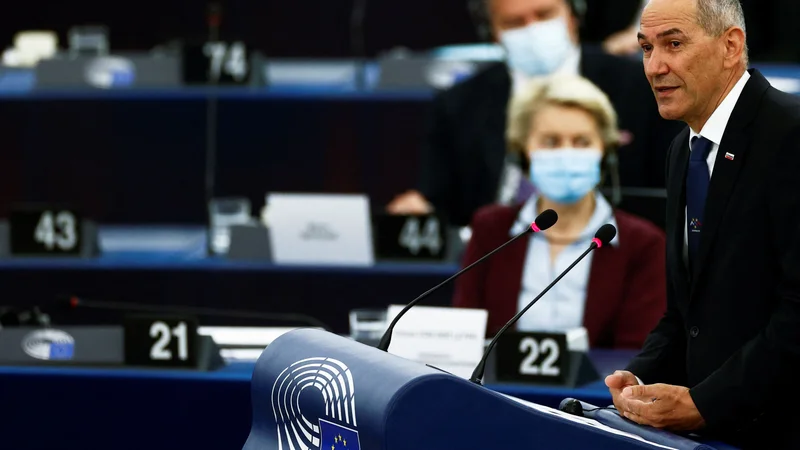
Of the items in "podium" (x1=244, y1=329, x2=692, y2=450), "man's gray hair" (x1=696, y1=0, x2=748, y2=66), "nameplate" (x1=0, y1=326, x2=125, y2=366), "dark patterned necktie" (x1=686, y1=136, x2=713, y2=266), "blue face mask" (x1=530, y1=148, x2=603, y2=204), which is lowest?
"nameplate" (x1=0, y1=326, x2=125, y2=366)

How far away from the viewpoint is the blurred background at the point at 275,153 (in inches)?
161

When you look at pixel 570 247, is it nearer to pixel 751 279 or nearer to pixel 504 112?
pixel 504 112

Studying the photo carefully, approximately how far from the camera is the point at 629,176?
4.06 meters

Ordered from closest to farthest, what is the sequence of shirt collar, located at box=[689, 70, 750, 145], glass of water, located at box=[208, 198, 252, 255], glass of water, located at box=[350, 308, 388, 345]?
1. shirt collar, located at box=[689, 70, 750, 145]
2. glass of water, located at box=[350, 308, 388, 345]
3. glass of water, located at box=[208, 198, 252, 255]

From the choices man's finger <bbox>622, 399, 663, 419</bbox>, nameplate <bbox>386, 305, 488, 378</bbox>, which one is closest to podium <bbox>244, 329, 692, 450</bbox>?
man's finger <bbox>622, 399, 663, 419</bbox>

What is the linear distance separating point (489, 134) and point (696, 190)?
2093 millimetres

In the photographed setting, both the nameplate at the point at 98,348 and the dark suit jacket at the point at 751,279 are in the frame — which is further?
the nameplate at the point at 98,348

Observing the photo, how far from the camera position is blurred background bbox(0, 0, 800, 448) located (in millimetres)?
4078

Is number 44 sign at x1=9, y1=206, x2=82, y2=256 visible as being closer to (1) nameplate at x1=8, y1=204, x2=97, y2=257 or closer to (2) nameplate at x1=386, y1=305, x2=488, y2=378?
(1) nameplate at x1=8, y1=204, x2=97, y2=257

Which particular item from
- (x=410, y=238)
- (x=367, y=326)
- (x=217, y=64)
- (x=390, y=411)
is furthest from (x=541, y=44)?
(x=390, y=411)

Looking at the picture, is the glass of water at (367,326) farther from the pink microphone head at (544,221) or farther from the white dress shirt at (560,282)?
the pink microphone head at (544,221)

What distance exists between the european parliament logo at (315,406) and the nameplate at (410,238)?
219cm

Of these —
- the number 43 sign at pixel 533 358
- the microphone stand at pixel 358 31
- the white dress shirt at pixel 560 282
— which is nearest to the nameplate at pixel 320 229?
the white dress shirt at pixel 560 282

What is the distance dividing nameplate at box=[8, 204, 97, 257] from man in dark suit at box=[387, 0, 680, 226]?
104 centimetres
